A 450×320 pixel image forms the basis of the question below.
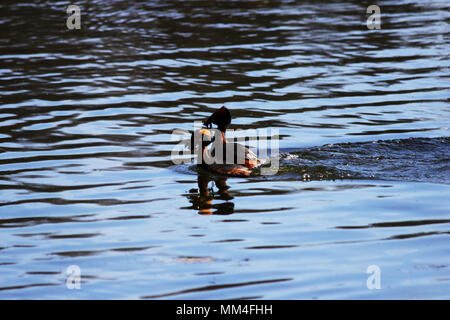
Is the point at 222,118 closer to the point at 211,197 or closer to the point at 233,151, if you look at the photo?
the point at 233,151

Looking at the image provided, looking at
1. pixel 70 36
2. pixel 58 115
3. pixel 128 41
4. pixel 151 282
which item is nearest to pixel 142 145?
pixel 58 115

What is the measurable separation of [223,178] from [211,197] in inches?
33.8

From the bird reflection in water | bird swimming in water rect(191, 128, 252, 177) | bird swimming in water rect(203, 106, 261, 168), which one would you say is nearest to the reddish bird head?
bird swimming in water rect(203, 106, 261, 168)

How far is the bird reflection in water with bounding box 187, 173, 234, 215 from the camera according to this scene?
9422 millimetres

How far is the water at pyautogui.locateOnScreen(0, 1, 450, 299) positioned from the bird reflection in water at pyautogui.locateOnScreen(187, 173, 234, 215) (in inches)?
1.2

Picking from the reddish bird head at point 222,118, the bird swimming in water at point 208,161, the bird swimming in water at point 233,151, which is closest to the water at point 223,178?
the bird swimming in water at point 208,161

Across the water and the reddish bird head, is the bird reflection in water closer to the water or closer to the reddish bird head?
the water

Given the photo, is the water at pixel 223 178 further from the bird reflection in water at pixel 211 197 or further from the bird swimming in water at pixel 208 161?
the bird swimming in water at pixel 208 161

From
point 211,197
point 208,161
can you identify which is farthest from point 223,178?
point 211,197

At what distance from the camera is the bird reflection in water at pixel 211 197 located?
942 centimetres

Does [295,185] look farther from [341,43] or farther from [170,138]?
[341,43]

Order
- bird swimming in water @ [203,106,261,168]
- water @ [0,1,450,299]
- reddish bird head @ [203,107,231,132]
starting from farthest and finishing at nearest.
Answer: reddish bird head @ [203,107,231,132] → bird swimming in water @ [203,106,261,168] → water @ [0,1,450,299]

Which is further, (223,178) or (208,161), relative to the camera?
(208,161)

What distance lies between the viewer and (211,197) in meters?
9.96
